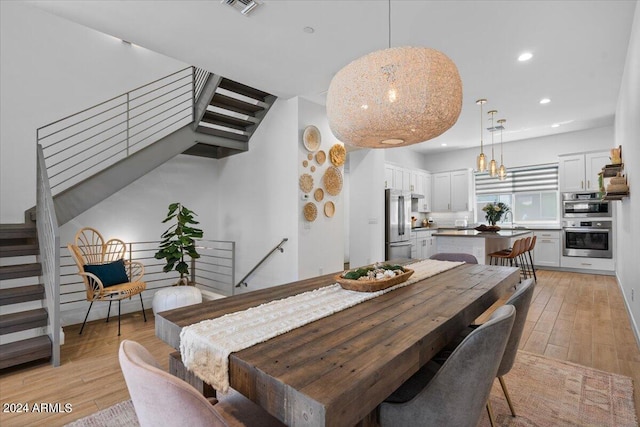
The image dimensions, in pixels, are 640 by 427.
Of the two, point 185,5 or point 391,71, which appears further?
point 185,5

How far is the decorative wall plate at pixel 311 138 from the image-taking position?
4.38m

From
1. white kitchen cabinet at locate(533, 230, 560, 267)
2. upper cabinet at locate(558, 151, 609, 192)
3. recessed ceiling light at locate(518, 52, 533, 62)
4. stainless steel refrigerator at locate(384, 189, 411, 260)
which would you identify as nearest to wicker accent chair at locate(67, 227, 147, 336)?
stainless steel refrigerator at locate(384, 189, 411, 260)

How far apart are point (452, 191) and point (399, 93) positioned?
6898mm

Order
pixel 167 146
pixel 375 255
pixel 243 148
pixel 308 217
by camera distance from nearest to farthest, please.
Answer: pixel 167 146 → pixel 308 217 → pixel 243 148 → pixel 375 255

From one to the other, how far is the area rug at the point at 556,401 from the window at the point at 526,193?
557 centimetres

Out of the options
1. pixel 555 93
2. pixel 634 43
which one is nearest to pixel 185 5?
pixel 634 43

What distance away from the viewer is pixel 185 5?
254 cm

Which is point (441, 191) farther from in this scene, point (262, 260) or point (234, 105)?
point (234, 105)

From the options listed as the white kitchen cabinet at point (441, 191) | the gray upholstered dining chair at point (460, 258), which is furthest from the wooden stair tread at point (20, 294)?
the white kitchen cabinet at point (441, 191)

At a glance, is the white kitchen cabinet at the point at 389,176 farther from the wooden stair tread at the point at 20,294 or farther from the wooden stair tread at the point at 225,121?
the wooden stair tread at the point at 20,294

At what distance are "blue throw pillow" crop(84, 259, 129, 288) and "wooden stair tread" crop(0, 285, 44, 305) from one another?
1.71 feet

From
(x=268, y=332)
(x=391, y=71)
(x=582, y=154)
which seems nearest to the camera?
(x=268, y=332)

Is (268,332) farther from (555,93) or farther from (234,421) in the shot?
(555,93)

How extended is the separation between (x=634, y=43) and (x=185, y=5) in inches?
155
